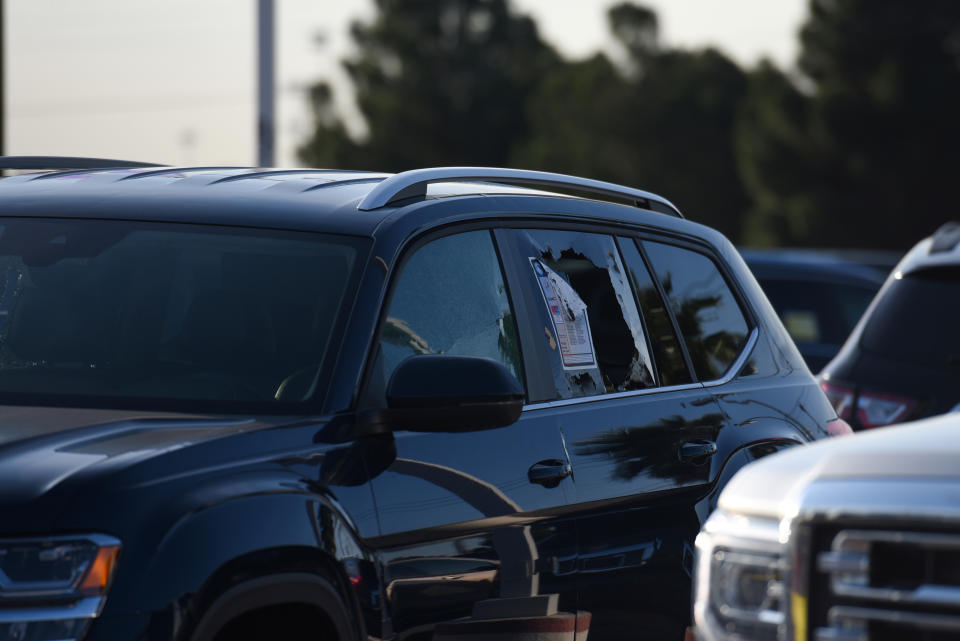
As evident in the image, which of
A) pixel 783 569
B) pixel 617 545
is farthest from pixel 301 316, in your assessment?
pixel 783 569

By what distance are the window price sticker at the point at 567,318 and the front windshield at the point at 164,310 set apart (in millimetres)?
732

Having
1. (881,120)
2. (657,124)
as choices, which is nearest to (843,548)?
(881,120)

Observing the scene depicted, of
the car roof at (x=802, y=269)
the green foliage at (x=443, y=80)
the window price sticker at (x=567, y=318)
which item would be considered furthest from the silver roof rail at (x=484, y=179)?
the green foliage at (x=443, y=80)

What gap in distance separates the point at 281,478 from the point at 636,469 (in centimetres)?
150

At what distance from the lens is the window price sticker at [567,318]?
16.9ft

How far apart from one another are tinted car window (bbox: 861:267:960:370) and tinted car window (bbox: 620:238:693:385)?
2173 mm

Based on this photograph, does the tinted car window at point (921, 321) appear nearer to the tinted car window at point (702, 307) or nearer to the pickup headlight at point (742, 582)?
the tinted car window at point (702, 307)

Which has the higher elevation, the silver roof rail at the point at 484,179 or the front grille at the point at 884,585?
the silver roof rail at the point at 484,179

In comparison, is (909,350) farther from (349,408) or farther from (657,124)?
(657,124)

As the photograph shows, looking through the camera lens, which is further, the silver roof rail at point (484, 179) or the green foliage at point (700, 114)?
the green foliage at point (700, 114)

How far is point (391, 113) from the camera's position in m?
83.5

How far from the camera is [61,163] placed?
19.1 feet

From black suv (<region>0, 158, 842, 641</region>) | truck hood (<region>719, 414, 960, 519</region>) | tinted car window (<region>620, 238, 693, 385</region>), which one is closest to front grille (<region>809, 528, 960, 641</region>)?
truck hood (<region>719, 414, 960, 519</region>)

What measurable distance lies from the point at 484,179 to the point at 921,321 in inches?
113
